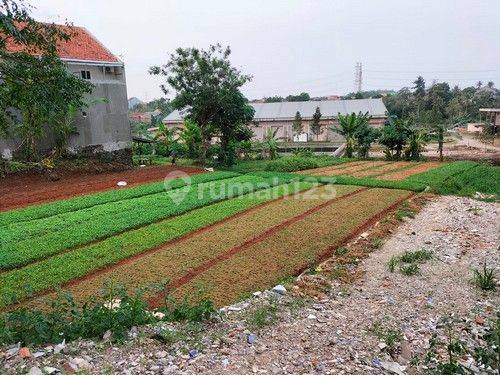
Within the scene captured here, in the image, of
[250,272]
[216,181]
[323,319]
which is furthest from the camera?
[216,181]

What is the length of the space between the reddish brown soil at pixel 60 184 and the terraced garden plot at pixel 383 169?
9421 mm

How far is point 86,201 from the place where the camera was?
14188 millimetres

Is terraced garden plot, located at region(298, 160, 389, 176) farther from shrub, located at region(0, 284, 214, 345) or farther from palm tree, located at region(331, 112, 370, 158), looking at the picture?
shrub, located at region(0, 284, 214, 345)

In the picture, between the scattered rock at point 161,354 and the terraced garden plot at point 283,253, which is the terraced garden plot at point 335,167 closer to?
the terraced garden plot at point 283,253

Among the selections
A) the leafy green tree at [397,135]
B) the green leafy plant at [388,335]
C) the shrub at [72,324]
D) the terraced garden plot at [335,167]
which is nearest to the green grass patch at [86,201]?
the terraced garden plot at [335,167]

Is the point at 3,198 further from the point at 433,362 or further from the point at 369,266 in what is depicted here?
the point at 433,362

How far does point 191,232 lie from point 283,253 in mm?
2999

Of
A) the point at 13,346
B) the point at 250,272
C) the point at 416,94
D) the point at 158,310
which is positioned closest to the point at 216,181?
the point at 250,272

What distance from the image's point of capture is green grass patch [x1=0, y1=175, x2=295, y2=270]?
30.1ft

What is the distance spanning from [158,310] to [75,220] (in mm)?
6675

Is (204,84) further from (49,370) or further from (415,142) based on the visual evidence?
(49,370)

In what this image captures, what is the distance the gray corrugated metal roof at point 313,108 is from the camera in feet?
144

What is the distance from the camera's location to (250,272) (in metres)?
8.12

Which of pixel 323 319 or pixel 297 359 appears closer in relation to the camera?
pixel 297 359
